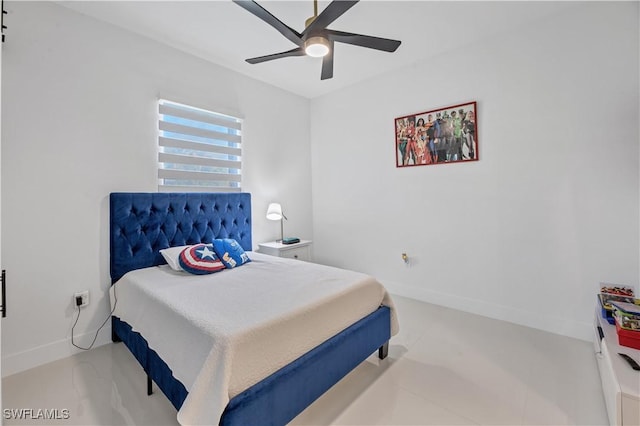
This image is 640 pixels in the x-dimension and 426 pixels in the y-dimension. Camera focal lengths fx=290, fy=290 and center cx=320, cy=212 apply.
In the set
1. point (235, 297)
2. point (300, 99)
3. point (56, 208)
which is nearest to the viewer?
point (235, 297)

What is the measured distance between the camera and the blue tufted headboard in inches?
97.4

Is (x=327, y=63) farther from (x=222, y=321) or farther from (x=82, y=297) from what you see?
(x=82, y=297)

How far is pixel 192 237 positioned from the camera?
295cm

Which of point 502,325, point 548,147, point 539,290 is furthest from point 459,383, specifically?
point 548,147

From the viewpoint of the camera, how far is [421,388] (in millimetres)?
1876

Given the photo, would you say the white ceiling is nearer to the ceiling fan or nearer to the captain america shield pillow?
the ceiling fan

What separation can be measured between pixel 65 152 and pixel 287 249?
7.33ft

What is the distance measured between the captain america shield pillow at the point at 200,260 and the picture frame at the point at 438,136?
2.32 metres

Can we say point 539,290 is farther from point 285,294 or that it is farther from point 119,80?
point 119,80

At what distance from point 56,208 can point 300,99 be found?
3.15 m

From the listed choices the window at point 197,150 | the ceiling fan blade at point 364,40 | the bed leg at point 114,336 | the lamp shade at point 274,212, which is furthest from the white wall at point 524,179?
the bed leg at point 114,336

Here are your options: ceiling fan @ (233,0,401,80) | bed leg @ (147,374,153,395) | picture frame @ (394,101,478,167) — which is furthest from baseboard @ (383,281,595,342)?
bed leg @ (147,374,153,395)

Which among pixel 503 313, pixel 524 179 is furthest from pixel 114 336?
pixel 524 179

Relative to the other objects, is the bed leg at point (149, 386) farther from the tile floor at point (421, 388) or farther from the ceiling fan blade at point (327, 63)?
the ceiling fan blade at point (327, 63)
